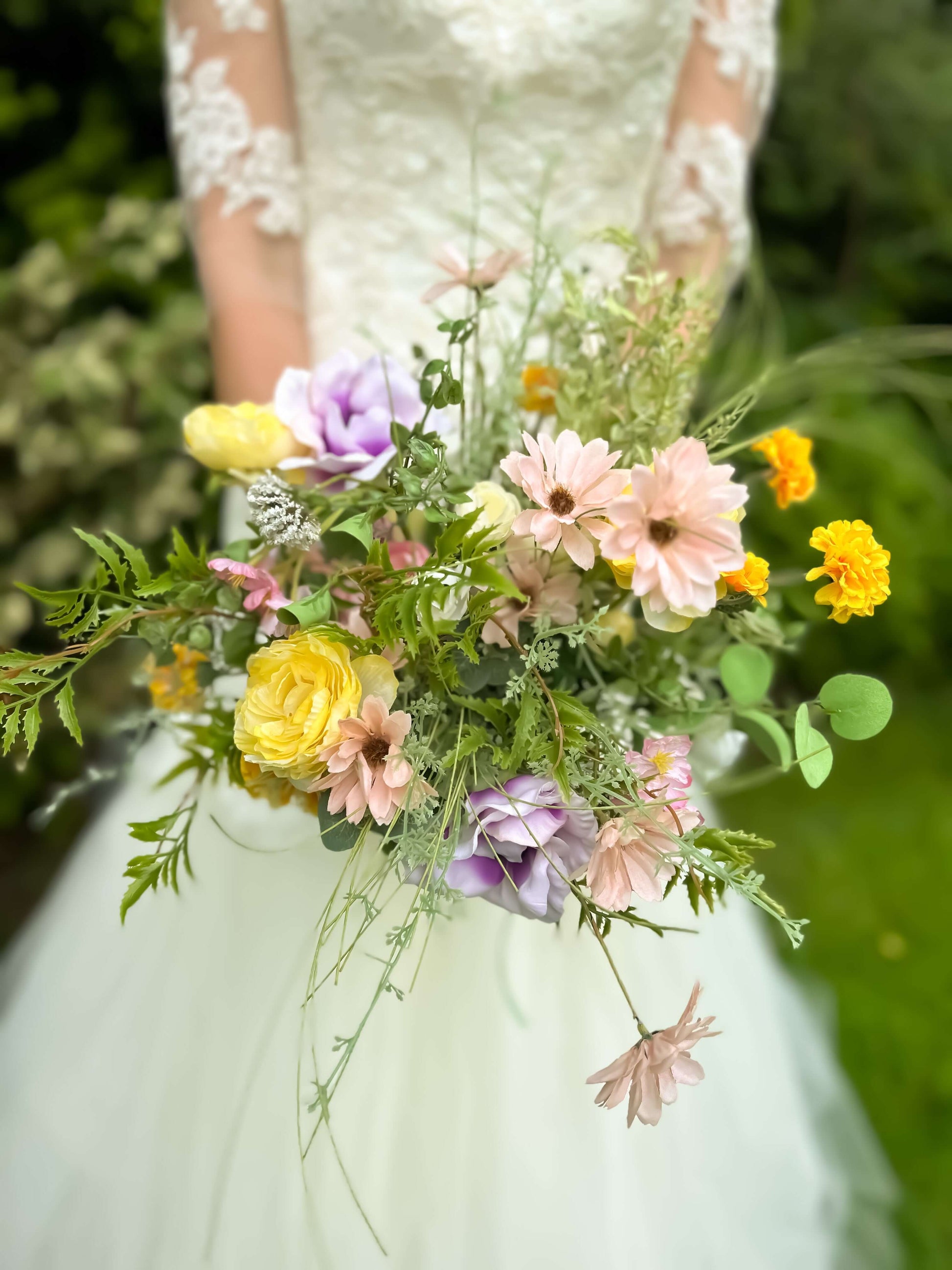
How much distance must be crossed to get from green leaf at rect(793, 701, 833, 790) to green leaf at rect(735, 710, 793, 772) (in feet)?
0.14

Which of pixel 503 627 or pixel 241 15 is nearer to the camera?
pixel 503 627

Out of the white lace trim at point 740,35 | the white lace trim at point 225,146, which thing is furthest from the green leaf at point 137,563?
the white lace trim at point 740,35

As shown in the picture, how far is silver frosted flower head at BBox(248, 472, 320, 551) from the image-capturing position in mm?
481

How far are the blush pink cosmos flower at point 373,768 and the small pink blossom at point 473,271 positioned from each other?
301mm

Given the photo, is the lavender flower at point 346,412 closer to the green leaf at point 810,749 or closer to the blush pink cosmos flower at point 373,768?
the blush pink cosmos flower at point 373,768

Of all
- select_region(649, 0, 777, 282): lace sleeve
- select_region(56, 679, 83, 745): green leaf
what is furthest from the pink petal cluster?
select_region(649, 0, 777, 282): lace sleeve

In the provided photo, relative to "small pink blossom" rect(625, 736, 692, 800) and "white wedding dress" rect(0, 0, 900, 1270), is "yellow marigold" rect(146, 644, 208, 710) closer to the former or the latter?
"white wedding dress" rect(0, 0, 900, 1270)

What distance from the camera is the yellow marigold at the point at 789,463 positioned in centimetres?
57

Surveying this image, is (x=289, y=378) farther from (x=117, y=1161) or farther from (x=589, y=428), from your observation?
(x=117, y=1161)

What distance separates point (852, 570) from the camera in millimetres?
457

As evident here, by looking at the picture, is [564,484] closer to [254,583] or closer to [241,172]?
[254,583]

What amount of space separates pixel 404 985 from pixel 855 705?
0.40 meters

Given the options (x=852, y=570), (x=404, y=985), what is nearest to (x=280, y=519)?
(x=852, y=570)

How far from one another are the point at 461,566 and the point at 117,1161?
2.24 feet
